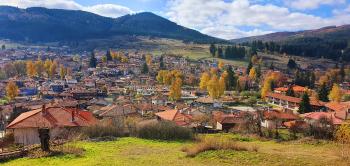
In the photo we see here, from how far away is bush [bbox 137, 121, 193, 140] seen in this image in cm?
3084

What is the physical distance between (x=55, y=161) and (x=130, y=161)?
3.84 metres

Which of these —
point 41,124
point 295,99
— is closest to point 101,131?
point 41,124

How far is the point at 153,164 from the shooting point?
20094 millimetres

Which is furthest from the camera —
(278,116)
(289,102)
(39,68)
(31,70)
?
(39,68)

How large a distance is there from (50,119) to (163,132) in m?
9.29

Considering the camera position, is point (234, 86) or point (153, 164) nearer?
point (153, 164)

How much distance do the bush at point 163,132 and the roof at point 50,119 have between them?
13.5 feet

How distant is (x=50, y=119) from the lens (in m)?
32.8

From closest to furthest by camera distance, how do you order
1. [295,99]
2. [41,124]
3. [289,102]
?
1. [41,124]
2. [295,99]
3. [289,102]

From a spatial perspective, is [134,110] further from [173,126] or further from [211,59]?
[211,59]

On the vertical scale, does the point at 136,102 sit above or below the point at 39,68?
below

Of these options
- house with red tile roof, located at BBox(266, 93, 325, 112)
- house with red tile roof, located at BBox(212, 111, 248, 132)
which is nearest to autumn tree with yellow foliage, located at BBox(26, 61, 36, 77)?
house with red tile roof, located at BBox(266, 93, 325, 112)

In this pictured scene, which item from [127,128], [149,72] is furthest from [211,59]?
[127,128]

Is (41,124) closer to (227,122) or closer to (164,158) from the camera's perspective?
(164,158)
